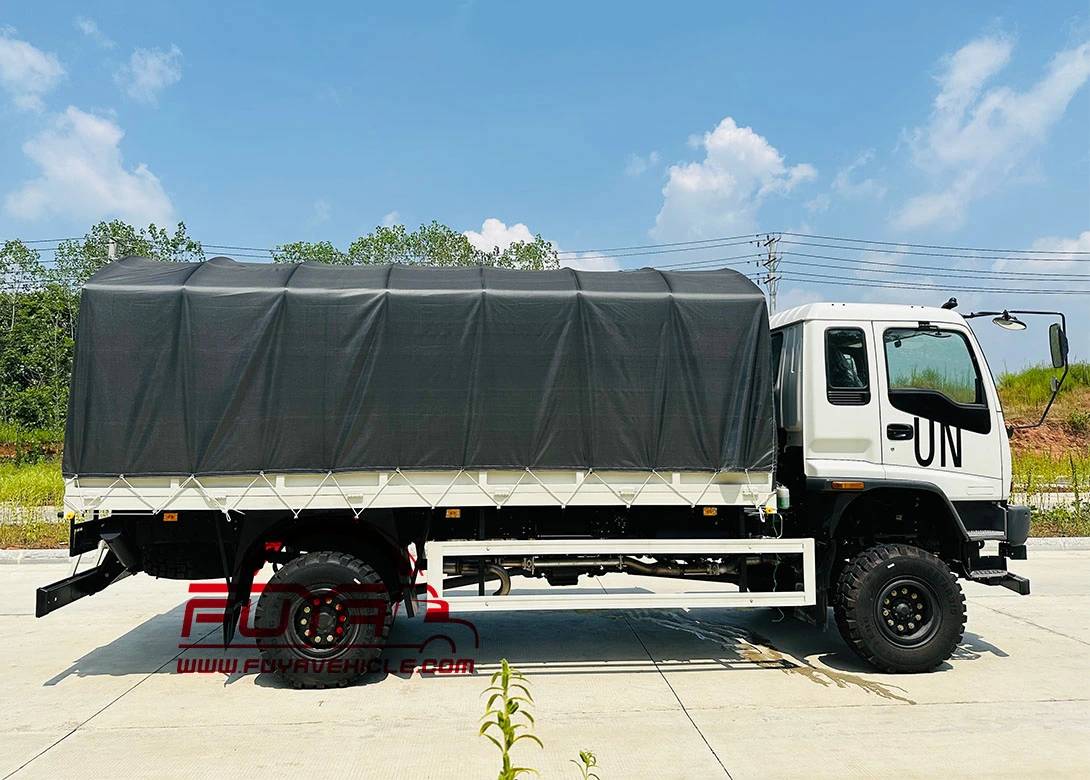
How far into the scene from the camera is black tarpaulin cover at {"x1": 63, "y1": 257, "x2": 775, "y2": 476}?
5875 millimetres

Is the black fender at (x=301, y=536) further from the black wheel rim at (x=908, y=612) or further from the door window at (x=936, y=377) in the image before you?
the door window at (x=936, y=377)

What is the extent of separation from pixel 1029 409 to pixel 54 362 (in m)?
32.5

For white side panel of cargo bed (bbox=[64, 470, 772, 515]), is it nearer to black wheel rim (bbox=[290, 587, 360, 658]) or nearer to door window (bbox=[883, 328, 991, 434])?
black wheel rim (bbox=[290, 587, 360, 658])

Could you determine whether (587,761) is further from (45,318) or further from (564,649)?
(45,318)

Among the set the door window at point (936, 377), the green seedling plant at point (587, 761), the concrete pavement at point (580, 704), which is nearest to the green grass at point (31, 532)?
the concrete pavement at point (580, 704)

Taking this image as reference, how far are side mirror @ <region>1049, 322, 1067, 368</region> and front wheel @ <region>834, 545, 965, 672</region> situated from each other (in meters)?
1.93

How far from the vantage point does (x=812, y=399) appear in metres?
6.39

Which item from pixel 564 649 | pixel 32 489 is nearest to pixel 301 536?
pixel 564 649

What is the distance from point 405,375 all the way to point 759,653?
4.08 meters

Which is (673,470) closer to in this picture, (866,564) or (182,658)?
(866,564)

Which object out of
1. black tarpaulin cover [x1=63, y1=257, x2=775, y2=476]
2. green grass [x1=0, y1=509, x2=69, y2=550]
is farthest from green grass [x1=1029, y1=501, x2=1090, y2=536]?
green grass [x1=0, y1=509, x2=69, y2=550]

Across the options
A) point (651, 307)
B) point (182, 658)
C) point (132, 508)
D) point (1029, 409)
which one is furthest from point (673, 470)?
point (1029, 409)

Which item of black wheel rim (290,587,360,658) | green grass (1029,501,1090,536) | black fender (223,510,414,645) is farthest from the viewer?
green grass (1029,501,1090,536)

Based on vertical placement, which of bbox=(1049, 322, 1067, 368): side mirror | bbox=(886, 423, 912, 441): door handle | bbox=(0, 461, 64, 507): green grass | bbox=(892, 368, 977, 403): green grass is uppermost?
bbox=(1049, 322, 1067, 368): side mirror
